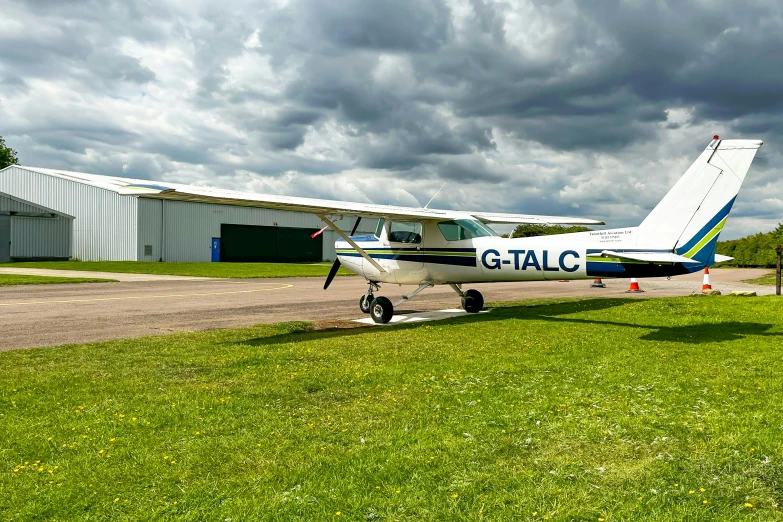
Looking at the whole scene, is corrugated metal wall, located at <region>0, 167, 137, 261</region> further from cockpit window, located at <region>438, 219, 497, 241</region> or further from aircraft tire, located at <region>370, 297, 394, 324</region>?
cockpit window, located at <region>438, 219, 497, 241</region>

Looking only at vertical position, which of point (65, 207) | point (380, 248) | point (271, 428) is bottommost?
point (271, 428)

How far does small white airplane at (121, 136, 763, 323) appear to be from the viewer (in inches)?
394

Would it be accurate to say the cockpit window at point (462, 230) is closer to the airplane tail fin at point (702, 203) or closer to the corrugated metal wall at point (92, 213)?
the airplane tail fin at point (702, 203)

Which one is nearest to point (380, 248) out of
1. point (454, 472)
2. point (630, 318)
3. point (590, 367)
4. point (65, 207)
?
point (630, 318)

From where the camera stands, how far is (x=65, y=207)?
46.9 m

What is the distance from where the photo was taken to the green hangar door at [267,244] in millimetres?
55531

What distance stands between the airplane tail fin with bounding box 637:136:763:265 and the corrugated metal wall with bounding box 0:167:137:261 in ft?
135

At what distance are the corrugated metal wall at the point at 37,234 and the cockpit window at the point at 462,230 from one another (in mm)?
41904

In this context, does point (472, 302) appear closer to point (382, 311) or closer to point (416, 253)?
point (416, 253)

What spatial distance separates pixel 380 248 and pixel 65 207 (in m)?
41.8

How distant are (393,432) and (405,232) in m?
9.39

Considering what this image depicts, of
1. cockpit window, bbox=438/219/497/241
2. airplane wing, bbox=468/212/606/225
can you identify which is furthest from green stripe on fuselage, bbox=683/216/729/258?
airplane wing, bbox=468/212/606/225

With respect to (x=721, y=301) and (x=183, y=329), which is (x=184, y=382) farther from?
(x=721, y=301)

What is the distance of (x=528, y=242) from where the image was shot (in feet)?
40.5
